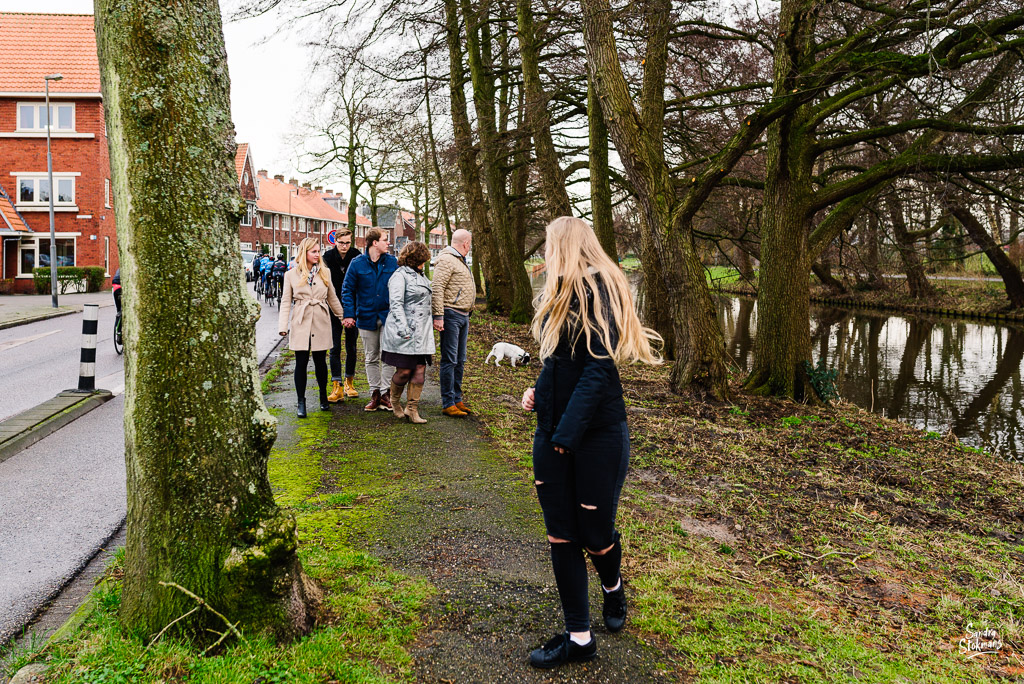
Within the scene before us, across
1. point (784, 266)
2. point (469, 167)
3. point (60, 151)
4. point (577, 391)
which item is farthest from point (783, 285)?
point (60, 151)

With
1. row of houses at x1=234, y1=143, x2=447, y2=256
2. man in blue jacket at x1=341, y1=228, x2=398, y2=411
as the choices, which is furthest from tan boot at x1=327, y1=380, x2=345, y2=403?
row of houses at x1=234, y1=143, x2=447, y2=256

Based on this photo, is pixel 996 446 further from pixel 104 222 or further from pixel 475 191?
pixel 104 222

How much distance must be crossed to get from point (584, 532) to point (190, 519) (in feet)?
5.58

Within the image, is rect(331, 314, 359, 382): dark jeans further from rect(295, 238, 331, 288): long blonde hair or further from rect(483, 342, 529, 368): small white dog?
rect(483, 342, 529, 368): small white dog

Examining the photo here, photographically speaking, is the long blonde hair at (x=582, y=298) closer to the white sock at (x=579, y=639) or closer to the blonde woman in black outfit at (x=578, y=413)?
the blonde woman in black outfit at (x=578, y=413)

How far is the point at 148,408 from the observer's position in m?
3.18

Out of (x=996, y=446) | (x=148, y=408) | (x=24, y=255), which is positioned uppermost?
(x=24, y=255)

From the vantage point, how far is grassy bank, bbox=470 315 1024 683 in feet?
12.0

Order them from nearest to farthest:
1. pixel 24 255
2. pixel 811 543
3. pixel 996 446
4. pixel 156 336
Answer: pixel 156 336
pixel 811 543
pixel 996 446
pixel 24 255

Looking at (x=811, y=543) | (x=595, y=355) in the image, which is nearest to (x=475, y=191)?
(x=811, y=543)

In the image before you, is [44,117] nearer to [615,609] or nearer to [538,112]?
[538,112]

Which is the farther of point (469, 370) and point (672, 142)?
point (672, 142)

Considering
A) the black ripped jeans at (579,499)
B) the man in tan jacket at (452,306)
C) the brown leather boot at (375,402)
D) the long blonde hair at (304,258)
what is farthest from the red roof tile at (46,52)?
the black ripped jeans at (579,499)

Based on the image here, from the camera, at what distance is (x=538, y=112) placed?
50.1 ft
